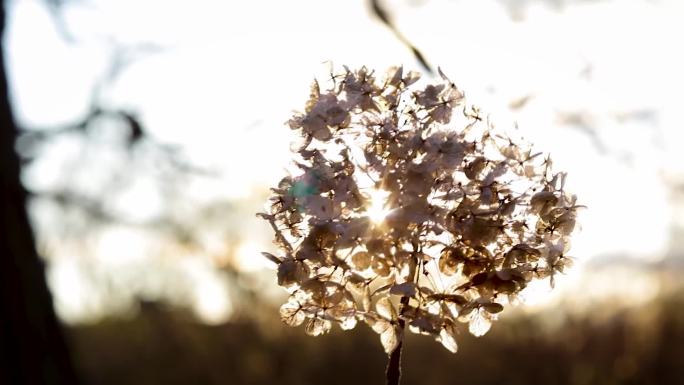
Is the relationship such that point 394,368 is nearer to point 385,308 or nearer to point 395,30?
point 385,308

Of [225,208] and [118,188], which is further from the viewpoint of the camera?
[225,208]

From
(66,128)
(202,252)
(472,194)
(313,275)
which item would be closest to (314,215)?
(313,275)

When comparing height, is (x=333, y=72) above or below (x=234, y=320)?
below

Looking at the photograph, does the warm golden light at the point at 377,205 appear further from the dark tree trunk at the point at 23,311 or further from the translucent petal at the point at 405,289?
the dark tree trunk at the point at 23,311

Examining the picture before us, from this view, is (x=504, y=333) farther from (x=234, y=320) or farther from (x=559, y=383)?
(x=234, y=320)

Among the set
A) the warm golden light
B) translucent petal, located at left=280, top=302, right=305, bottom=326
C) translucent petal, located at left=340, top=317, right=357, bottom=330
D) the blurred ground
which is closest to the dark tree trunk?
translucent petal, located at left=280, top=302, right=305, bottom=326

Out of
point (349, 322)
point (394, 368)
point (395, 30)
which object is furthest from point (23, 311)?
point (394, 368)

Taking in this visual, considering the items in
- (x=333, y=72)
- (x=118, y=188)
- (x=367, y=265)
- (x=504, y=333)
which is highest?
(x=504, y=333)

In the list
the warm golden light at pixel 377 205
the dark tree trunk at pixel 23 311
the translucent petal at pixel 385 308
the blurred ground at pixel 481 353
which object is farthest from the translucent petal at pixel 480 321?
the blurred ground at pixel 481 353
